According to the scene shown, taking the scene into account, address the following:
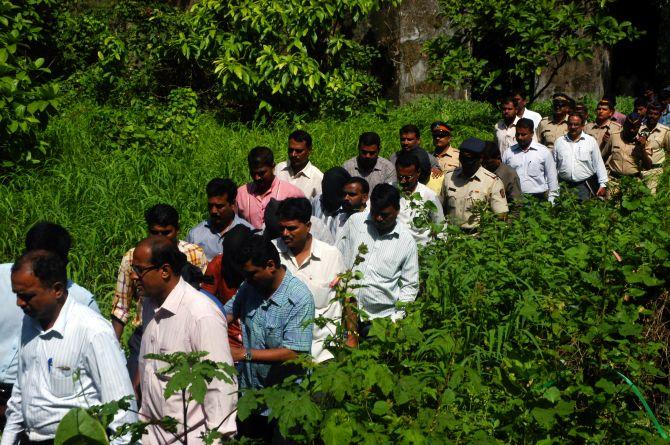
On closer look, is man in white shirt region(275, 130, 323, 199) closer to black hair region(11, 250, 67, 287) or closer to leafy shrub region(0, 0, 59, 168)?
leafy shrub region(0, 0, 59, 168)

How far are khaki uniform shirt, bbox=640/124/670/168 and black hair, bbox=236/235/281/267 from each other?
7.12 meters

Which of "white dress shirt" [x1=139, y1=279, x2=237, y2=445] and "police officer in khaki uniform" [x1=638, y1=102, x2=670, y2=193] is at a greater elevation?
"white dress shirt" [x1=139, y1=279, x2=237, y2=445]

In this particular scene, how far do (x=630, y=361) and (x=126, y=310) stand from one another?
301 cm

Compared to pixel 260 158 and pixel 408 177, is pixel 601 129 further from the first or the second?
pixel 260 158

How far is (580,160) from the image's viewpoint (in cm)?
963

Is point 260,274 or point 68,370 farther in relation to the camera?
point 260,274

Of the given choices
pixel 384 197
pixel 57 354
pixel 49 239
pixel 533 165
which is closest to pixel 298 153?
pixel 384 197

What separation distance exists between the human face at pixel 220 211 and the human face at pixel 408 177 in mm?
1383

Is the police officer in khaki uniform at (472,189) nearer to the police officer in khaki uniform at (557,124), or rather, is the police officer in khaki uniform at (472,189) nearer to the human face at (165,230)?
the human face at (165,230)

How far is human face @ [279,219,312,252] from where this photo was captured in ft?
17.1

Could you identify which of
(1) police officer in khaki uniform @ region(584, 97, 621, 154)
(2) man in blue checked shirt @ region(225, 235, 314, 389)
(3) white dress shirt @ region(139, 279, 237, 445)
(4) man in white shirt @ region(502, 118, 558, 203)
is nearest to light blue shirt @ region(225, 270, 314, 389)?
(2) man in blue checked shirt @ region(225, 235, 314, 389)

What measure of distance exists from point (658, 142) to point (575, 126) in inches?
60.6

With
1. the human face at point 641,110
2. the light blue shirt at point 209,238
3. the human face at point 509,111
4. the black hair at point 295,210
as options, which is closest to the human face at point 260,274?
the black hair at point 295,210

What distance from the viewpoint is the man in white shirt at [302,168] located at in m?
7.64
